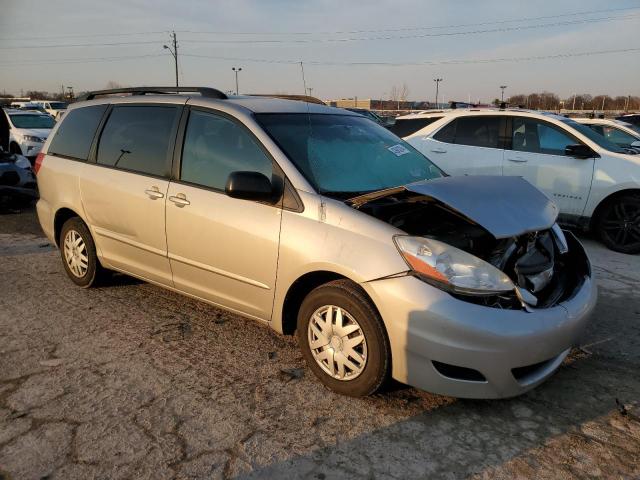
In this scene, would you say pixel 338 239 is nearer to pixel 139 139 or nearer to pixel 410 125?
pixel 139 139

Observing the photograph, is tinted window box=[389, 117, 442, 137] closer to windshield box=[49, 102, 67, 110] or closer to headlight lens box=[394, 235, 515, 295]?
headlight lens box=[394, 235, 515, 295]

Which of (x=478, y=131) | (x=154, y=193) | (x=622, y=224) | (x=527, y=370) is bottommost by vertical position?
(x=527, y=370)

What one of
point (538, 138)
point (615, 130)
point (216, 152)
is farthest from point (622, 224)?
point (216, 152)

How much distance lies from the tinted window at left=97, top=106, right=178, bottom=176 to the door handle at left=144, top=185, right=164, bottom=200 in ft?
0.42

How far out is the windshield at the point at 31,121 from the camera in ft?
45.8

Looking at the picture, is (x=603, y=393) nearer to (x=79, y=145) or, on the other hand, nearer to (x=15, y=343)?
(x=15, y=343)

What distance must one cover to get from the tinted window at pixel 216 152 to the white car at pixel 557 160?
4.78 metres

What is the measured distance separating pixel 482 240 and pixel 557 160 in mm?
4646

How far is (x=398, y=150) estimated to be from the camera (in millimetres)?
4164

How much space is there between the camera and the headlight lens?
269cm

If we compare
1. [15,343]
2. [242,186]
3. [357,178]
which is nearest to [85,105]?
[15,343]

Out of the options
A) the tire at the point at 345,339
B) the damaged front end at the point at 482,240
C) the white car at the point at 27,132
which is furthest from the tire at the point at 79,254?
the white car at the point at 27,132

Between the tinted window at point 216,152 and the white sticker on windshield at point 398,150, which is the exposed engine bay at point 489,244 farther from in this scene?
the white sticker on windshield at point 398,150

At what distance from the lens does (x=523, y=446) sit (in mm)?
2605
